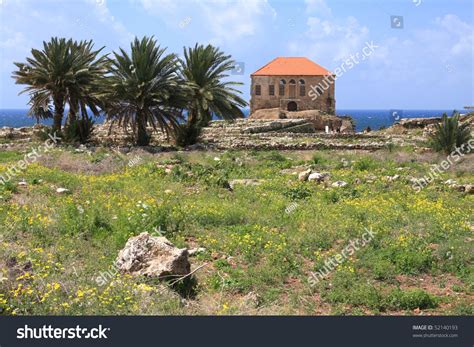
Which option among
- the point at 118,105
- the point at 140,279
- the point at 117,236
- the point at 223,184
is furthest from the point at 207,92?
the point at 140,279

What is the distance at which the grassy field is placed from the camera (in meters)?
6.59

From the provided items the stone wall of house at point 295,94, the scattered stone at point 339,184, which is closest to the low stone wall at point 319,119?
the stone wall of house at point 295,94

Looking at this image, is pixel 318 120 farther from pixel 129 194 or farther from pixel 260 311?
pixel 260 311

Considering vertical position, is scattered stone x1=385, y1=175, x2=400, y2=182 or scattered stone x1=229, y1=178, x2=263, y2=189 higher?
scattered stone x1=385, y1=175, x2=400, y2=182

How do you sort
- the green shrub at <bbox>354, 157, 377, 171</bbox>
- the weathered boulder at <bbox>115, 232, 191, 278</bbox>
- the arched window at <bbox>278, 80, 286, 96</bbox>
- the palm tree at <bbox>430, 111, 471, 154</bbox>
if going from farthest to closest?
the arched window at <bbox>278, 80, 286, 96</bbox>, the palm tree at <bbox>430, 111, 471, 154</bbox>, the green shrub at <bbox>354, 157, 377, 171</bbox>, the weathered boulder at <bbox>115, 232, 191, 278</bbox>

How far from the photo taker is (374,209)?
1124 centimetres

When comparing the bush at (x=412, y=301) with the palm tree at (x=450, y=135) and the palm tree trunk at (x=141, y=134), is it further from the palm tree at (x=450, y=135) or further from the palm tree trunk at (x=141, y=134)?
the palm tree trunk at (x=141, y=134)

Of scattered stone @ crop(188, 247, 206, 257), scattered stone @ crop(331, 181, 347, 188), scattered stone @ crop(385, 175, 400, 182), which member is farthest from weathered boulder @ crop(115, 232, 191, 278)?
scattered stone @ crop(385, 175, 400, 182)

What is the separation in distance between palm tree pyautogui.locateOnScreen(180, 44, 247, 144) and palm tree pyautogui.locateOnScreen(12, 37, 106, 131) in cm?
469

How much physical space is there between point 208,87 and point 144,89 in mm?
4787

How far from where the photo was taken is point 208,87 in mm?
27281

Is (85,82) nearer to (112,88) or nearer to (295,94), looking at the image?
(112,88)

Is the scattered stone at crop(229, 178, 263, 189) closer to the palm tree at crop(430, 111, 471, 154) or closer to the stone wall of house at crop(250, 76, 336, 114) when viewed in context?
the palm tree at crop(430, 111, 471, 154)
